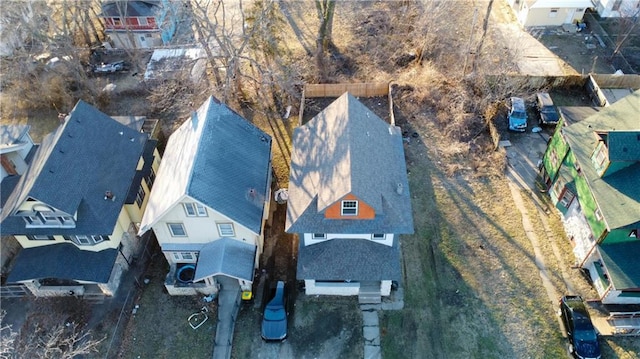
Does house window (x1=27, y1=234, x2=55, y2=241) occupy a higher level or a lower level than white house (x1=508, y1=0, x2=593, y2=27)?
lower

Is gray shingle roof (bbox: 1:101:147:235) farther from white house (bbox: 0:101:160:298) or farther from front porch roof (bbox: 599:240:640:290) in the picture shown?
front porch roof (bbox: 599:240:640:290)

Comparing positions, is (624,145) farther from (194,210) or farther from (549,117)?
(194,210)

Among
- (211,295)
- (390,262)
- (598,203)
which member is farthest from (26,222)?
(598,203)

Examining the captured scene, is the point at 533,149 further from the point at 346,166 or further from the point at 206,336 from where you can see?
the point at 206,336

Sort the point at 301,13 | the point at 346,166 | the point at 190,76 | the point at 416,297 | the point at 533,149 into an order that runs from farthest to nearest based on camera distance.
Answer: the point at 301,13 → the point at 190,76 → the point at 533,149 → the point at 416,297 → the point at 346,166

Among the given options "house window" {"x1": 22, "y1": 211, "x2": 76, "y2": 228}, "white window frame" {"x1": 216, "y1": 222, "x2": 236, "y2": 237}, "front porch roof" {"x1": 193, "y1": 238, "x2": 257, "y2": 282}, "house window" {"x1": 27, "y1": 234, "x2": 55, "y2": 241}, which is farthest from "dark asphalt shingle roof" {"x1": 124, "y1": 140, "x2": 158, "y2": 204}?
"white window frame" {"x1": 216, "y1": 222, "x2": 236, "y2": 237}

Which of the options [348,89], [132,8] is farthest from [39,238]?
[132,8]

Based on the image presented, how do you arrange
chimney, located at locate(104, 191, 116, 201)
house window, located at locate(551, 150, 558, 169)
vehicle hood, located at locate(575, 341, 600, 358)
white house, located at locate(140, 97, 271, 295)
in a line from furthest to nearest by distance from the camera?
house window, located at locate(551, 150, 558, 169) → chimney, located at locate(104, 191, 116, 201) → white house, located at locate(140, 97, 271, 295) → vehicle hood, located at locate(575, 341, 600, 358)
